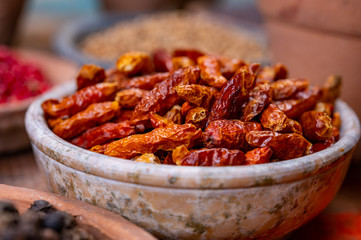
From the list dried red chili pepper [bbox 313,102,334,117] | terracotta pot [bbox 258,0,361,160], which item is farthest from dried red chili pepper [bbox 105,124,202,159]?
terracotta pot [bbox 258,0,361,160]

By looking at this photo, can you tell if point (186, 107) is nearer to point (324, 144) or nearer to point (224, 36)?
point (324, 144)

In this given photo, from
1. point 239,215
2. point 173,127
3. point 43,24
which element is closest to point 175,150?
point 173,127

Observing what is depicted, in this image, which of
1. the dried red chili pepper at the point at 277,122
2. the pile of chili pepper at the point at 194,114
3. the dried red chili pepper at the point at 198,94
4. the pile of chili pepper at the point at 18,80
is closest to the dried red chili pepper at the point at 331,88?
the pile of chili pepper at the point at 194,114

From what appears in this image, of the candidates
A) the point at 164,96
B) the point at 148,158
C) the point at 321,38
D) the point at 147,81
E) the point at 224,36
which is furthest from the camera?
the point at 224,36

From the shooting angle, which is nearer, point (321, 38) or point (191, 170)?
point (191, 170)

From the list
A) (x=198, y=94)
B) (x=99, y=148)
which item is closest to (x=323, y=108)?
(x=198, y=94)

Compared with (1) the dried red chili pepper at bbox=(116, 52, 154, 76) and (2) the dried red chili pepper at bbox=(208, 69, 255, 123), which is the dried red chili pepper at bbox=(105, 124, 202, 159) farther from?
(1) the dried red chili pepper at bbox=(116, 52, 154, 76)

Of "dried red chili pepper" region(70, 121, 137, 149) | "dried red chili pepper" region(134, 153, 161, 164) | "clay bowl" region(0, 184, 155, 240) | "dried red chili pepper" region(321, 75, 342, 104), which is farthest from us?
"dried red chili pepper" region(321, 75, 342, 104)
